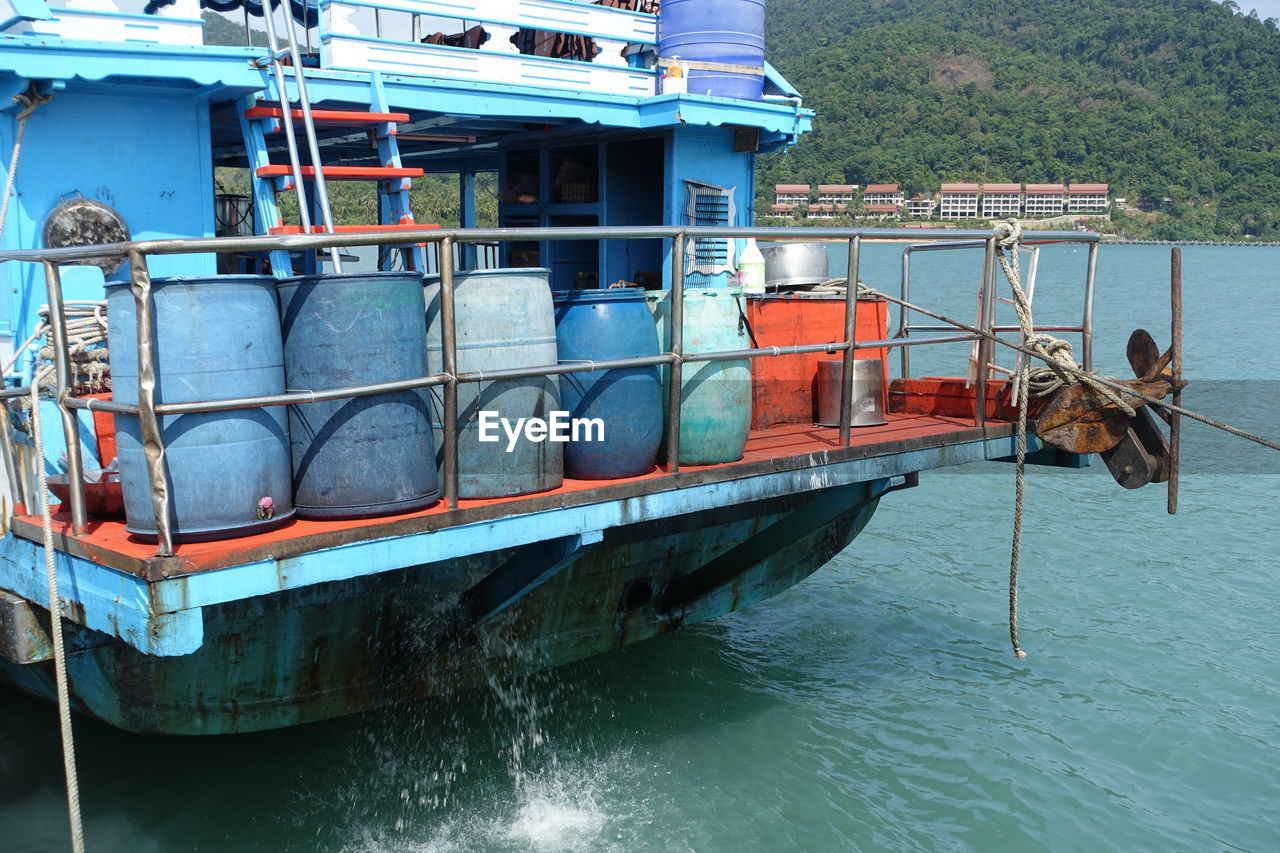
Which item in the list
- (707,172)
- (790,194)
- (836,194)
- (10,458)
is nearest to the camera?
(10,458)

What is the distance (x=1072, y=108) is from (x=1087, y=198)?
24.0 meters

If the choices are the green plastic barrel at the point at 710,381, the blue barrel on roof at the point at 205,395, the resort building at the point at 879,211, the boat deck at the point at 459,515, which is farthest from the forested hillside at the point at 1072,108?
the blue barrel on roof at the point at 205,395

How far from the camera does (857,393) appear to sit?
21.5 ft

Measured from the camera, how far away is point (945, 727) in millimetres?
7637

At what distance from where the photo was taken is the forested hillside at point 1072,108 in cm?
12619

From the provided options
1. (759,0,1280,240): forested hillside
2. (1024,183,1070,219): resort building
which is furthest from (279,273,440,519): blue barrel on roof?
(1024,183,1070,219): resort building

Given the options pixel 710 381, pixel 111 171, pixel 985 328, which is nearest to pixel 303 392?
pixel 710 381

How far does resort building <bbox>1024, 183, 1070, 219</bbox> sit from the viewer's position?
124812mm

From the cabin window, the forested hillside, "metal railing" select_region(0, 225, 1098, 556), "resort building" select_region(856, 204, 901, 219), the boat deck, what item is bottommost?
the boat deck

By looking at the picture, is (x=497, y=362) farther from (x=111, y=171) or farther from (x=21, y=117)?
(x=21, y=117)

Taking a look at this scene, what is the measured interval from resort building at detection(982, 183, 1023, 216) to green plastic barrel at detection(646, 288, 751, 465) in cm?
12621

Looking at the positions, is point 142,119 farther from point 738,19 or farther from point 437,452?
point 738,19

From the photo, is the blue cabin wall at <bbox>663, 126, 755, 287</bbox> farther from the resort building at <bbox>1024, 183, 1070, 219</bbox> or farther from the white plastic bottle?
the resort building at <bbox>1024, 183, 1070, 219</bbox>

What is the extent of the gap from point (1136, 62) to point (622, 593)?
177348mm
